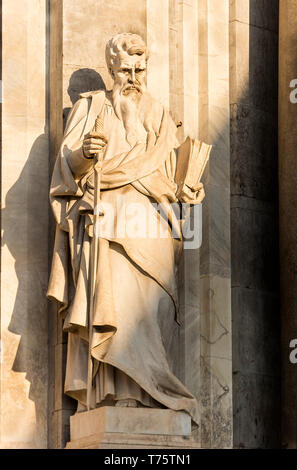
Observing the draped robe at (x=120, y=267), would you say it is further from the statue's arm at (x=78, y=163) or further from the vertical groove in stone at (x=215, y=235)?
the vertical groove in stone at (x=215, y=235)

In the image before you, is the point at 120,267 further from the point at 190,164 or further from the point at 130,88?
the point at 130,88

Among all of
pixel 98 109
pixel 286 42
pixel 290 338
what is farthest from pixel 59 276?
pixel 286 42

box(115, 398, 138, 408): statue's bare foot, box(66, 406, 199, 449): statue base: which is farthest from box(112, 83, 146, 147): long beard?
box(66, 406, 199, 449): statue base

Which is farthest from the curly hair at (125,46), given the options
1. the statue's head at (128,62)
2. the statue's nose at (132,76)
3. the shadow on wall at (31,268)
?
the shadow on wall at (31,268)

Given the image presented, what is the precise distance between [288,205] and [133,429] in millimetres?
2890

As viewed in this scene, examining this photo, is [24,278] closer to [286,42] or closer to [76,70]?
[76,70]

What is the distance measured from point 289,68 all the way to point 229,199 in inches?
50.7

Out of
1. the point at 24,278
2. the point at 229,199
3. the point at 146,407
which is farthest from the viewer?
the point at 229,199

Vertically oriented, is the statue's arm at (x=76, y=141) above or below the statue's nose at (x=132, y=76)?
below

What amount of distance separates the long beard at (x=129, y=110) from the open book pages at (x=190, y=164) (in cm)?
40

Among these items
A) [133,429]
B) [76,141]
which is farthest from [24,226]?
[133,429]

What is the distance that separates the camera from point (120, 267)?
12492 millimetres

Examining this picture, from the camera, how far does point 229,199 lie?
46.0 feet

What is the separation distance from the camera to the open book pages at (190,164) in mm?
12836
